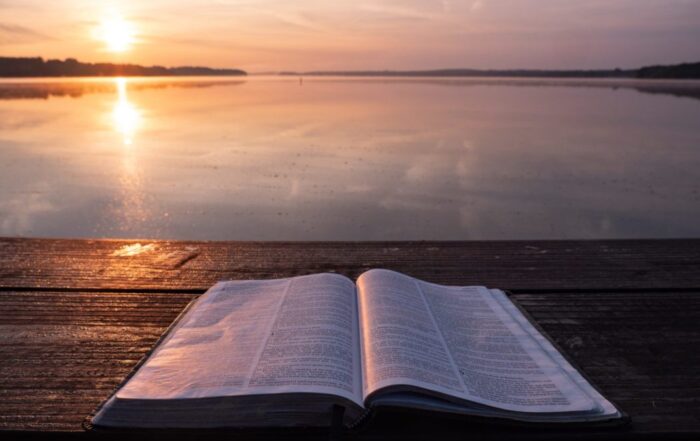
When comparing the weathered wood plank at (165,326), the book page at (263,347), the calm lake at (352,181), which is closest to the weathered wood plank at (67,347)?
the weathered wood plank at (165,326)

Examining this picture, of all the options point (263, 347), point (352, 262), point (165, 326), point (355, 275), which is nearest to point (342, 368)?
point (263, 347)

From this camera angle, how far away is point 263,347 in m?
1.07

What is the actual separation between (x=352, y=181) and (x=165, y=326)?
6082mm

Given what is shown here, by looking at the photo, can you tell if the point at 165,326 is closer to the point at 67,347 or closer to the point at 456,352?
the point at 67,347

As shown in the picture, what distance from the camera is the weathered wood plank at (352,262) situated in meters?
1.82

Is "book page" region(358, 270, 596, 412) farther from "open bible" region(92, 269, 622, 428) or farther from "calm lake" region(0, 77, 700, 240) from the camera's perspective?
"calm lake" region(0, 77, 700, 240)

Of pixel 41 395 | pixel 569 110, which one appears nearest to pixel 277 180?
pixel 41 395

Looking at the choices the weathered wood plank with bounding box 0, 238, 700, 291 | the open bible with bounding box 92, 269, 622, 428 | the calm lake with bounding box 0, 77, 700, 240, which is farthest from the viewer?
the calm lake with bounding box 0, 77, 700, 240

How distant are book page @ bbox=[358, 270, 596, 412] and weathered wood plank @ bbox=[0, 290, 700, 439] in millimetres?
70

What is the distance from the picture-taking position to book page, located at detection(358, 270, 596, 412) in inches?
37.3

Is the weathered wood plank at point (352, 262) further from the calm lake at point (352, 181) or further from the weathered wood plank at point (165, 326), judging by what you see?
the calm lake at point (352, 181)

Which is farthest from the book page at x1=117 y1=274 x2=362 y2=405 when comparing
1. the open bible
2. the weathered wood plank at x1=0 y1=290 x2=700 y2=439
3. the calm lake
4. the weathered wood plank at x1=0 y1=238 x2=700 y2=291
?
the calm lake

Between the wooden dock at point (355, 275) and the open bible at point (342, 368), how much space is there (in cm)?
6

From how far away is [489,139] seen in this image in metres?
11.4
